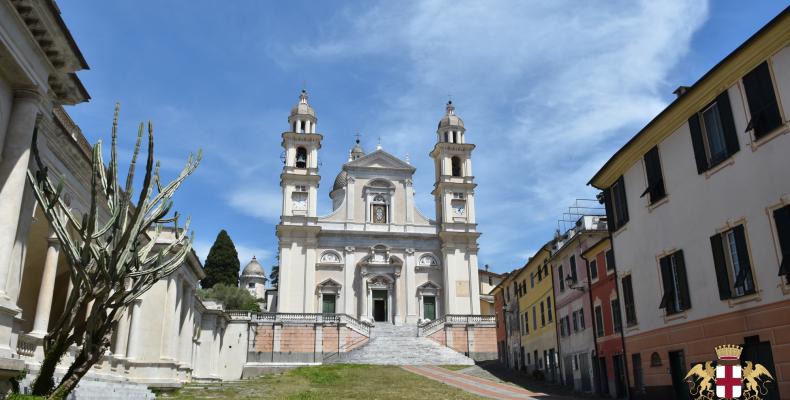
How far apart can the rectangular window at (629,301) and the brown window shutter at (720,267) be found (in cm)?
520

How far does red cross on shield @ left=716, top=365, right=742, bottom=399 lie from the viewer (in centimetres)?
1110

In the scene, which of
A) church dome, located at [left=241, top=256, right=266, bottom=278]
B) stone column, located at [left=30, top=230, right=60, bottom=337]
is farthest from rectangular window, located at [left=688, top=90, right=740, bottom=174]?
church dome, located at [left=241, top=256, right=266, bottom=278]

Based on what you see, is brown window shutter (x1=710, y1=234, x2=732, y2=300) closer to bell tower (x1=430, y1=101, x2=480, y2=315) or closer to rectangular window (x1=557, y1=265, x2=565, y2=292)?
rectangular window (x1=557, y1=265, x2=565, y2=292)

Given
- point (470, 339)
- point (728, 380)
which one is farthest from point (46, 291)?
point (470, 339)

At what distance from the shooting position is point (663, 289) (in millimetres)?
17984

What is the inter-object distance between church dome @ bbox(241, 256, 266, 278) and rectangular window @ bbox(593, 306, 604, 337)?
7747 centimetres

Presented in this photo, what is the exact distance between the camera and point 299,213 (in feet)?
191

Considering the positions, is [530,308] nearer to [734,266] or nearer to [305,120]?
[734,266]

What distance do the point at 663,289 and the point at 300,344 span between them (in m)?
34.9

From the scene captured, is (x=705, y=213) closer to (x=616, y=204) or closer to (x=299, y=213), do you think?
(x=616, y=204)

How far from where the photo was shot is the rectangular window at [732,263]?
1413 cm

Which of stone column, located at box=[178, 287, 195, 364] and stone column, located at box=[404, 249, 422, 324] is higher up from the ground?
stone column, located at box=[404, 249, 422, 324]

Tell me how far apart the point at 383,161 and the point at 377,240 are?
347 inches

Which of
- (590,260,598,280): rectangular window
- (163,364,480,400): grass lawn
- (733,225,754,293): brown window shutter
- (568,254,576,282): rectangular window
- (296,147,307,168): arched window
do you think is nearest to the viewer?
(733,225,754,293): brown window shutter
